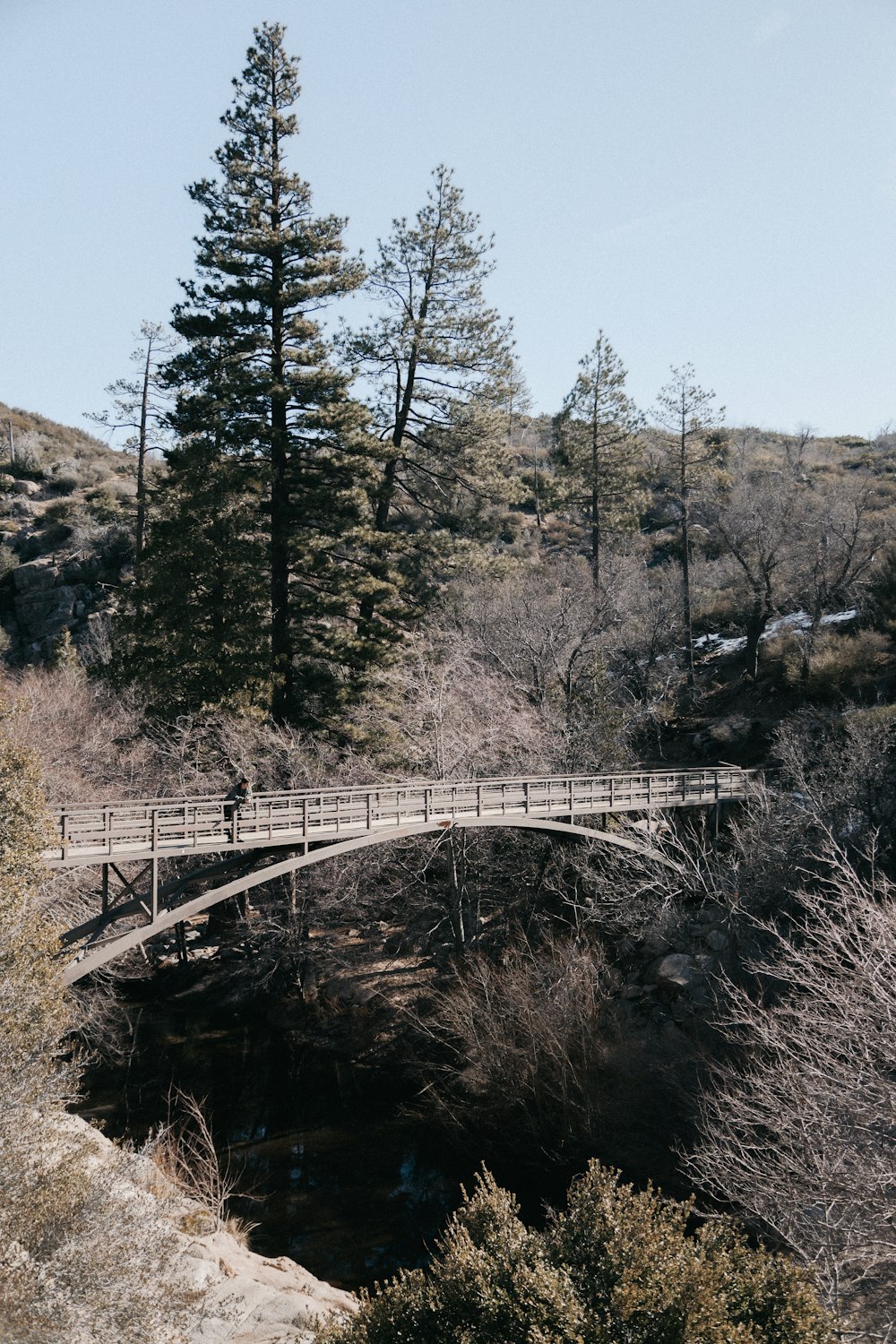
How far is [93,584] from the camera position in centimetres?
4500

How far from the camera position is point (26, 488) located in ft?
187

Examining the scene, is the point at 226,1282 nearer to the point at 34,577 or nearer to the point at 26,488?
the point at 34,577

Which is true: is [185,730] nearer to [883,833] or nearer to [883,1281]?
[883,833]

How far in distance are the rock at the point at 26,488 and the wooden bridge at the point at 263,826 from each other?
127 ft

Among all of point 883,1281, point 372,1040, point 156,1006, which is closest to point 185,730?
point 156,1006

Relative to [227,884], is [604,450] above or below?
above

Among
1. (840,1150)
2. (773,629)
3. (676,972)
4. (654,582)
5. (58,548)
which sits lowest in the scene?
(676,972)

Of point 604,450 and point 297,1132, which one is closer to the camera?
point 297,1132

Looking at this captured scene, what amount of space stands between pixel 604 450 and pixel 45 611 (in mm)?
27496

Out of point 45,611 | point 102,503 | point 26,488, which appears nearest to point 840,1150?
point 45,611

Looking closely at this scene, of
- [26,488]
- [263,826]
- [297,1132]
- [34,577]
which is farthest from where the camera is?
[26,488]

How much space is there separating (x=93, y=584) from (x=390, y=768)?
25.2 meters

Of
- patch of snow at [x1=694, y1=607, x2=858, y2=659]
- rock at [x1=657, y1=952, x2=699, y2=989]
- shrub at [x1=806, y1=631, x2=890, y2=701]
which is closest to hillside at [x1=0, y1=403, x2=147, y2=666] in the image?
rock at [x1=657, y1=952, x2=699, y2=989]

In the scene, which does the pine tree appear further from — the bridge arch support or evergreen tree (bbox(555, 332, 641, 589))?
evergreen tree (bbox(555, 332, 641, 589))
